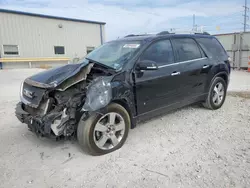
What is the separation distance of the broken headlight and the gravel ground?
0.83 meters

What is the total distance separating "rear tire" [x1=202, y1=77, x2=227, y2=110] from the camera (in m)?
4.68

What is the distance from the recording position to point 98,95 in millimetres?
2838

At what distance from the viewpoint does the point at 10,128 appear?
414cm

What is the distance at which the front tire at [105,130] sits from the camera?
2.86m

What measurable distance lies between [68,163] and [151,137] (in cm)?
152

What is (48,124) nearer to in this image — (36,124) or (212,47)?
(36,124)

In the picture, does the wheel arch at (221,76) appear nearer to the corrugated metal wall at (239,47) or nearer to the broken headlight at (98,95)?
the broken headlight at (98,95)

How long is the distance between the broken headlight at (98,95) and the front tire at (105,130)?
0.45 ft

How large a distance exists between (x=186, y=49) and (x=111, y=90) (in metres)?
2.10

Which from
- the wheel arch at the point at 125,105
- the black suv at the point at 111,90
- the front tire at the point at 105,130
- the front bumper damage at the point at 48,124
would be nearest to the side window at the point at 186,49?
the black suv at the point at 111,90

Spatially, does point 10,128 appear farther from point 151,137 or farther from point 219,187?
point 219,187

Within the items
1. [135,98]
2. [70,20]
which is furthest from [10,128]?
[70,20]

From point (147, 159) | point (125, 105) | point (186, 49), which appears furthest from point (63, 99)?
point (186, 49)

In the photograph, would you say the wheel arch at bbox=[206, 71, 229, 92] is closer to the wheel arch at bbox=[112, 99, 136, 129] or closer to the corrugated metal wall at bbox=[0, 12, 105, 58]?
the wheel arch at bbox=[112, 99, 136, 129]
